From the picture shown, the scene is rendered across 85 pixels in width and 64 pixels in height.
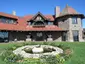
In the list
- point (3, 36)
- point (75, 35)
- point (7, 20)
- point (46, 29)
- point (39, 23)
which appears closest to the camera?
point (3, 36)

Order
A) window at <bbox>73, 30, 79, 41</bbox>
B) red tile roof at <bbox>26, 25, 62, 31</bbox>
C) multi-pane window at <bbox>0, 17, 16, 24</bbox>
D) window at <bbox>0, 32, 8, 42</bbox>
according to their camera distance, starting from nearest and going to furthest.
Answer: window at <bbox>0, 32, 8, 42</bbox>
red tile roof at <bbox>26, 25, 62, 31</bbox>
window at <bbox>73, 30, 79, 41</bbox>
multi-pane window at <bbox>0, 17, 16, 24</bbox>

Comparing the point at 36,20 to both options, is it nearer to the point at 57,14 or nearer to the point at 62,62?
the point at 57,14

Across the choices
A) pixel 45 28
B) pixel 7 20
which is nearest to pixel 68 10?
pixel 45 28

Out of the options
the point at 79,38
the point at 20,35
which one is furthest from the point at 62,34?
the point at 20,35

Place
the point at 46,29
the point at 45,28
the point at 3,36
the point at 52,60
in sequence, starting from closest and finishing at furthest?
1. the point at 52,60
2. the point at 3,36
3. the point at 46,29
4. the point at 45,28

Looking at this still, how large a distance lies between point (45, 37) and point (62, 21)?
5545 millimetres

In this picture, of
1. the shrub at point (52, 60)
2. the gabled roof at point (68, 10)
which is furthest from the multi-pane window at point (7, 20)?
the shrub at point (52, 60)

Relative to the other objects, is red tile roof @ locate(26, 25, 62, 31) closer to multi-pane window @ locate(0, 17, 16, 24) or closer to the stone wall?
the stone wall

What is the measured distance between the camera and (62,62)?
13383 mm

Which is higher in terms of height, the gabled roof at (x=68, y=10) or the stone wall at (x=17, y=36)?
the gabled roof at (x=68, y=10)

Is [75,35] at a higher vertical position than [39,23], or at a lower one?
lower

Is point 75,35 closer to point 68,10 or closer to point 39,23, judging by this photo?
point 68,10

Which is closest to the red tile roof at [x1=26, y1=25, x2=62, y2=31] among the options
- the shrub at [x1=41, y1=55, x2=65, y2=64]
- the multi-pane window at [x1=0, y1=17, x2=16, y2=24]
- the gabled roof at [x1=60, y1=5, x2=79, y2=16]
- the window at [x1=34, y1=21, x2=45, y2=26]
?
the window at [x1=34, y1=21, x2=45, y2=26]

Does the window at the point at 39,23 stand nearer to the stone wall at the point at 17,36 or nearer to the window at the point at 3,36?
the stone wall at the point at 17,36
